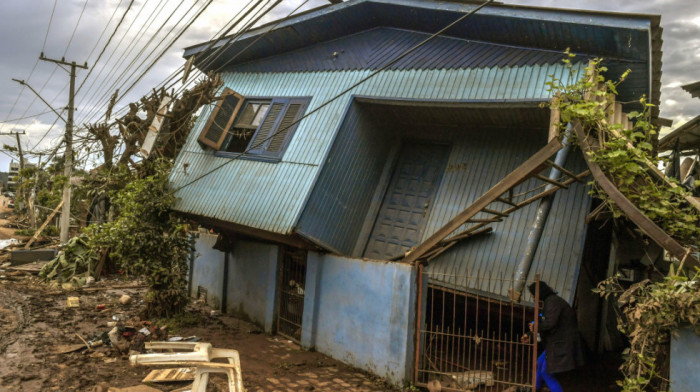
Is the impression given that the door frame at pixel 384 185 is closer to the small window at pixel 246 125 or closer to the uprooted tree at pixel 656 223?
the small window at pixel 246 125

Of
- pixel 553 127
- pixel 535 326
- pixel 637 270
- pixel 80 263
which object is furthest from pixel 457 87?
pixel 80 263

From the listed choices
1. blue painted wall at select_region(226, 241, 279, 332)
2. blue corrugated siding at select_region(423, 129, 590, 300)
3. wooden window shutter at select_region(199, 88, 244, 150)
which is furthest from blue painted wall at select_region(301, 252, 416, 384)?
wooden window shutter at select_region(199, 88, 244, 150)

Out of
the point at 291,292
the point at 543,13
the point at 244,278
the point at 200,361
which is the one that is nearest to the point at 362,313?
the point at 291,292

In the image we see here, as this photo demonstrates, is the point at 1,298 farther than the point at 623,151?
Yes

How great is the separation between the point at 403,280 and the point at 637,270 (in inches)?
238

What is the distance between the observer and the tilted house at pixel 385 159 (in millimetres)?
8039

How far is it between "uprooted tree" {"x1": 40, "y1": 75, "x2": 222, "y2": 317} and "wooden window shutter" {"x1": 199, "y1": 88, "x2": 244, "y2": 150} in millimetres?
333

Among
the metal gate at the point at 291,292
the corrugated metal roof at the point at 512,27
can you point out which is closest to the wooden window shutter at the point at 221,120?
the corrugated metal roof at the point at 512,27

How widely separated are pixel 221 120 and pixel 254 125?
39.1 inches

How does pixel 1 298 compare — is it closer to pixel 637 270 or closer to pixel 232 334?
pixel 232 334

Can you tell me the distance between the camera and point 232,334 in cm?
1097

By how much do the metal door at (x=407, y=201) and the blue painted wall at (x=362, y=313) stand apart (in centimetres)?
122

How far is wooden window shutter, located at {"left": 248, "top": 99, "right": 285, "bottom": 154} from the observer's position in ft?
36.8

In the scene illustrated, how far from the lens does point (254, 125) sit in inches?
474
